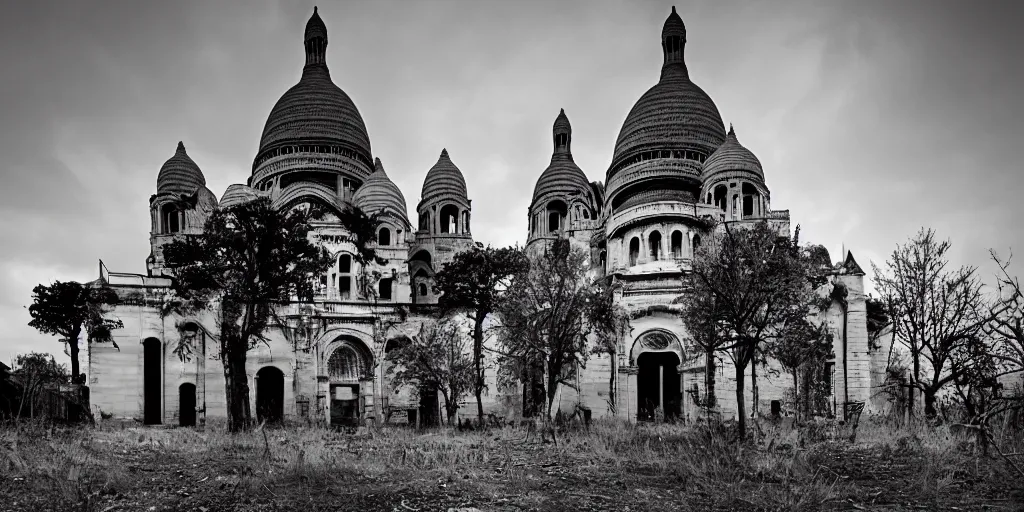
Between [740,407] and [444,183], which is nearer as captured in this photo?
[740,407]

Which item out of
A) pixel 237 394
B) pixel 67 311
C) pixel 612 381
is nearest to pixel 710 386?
pixel 612 381

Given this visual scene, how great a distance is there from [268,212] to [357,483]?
499 inches

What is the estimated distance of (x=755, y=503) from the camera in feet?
37.6

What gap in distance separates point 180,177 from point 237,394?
99.7 feet

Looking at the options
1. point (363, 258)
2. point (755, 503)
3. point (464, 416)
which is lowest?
point (464, 416)

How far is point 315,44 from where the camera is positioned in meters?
59.1

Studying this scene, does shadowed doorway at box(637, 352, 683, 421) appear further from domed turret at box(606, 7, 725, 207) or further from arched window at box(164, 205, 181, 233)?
arched window at box(164, 205, 181, 233)

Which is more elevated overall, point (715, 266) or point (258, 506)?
point (715, 266)

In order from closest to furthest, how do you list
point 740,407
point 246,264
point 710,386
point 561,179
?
point 740,407, point 246,264, point 710,386, point 561,179

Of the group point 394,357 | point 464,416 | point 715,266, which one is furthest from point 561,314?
point 464,416

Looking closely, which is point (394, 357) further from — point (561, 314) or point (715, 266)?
point (715, 266)

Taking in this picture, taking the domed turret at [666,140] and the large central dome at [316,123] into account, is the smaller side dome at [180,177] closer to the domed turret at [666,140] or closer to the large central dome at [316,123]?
the large central dome at [316,123]

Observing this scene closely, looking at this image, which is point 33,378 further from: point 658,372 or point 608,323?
point 658,372

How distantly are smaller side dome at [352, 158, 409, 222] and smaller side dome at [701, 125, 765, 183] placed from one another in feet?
58.9
